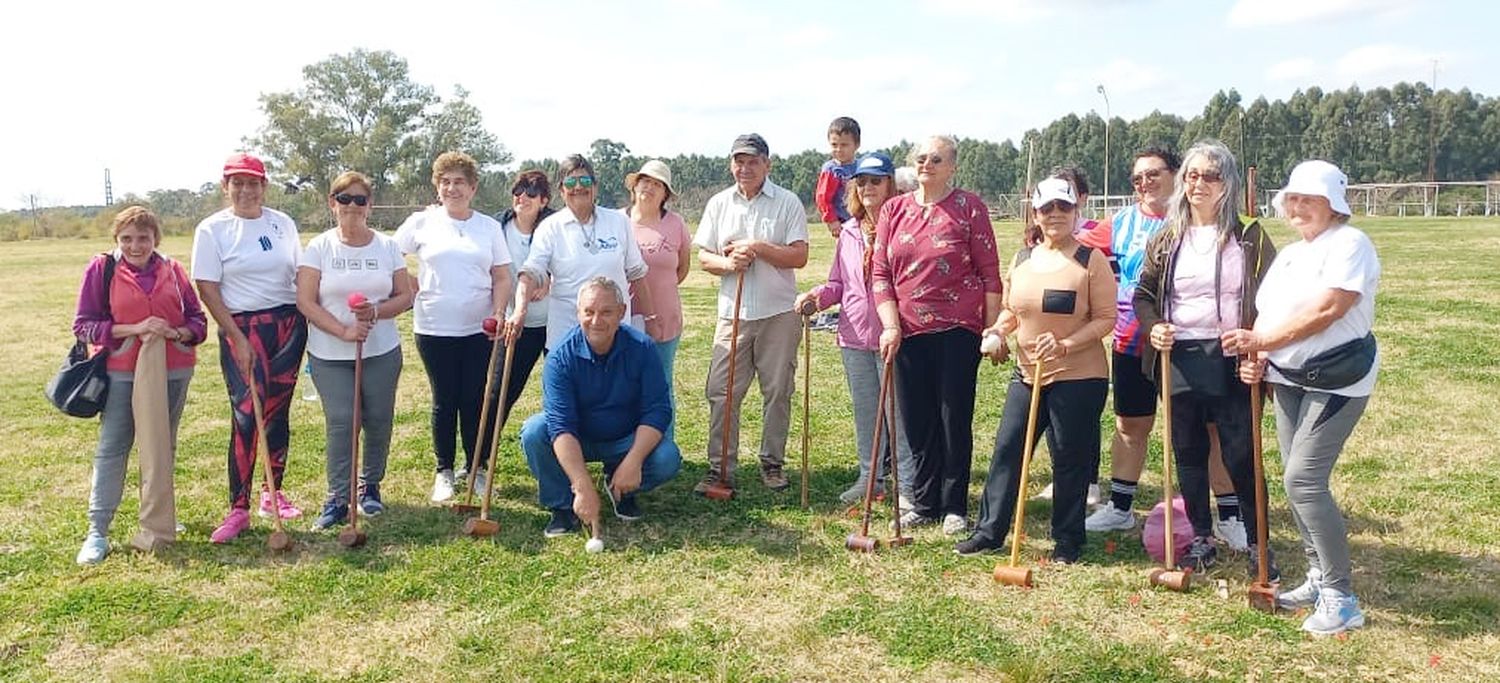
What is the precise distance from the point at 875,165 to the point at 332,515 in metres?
3.52

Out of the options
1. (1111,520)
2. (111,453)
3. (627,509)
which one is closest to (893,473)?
(1111,520)

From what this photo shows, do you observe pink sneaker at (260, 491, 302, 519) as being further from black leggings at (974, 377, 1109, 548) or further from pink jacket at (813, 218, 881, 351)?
black leggings at (974, 377, 1109, 548)

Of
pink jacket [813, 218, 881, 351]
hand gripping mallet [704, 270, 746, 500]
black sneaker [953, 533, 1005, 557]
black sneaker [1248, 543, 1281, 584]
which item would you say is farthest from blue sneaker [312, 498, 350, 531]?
black sneaker [1248, 543, 1281, 584]

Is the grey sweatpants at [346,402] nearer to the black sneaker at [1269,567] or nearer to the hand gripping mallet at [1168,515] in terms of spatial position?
the hand gripping mallet at [1168,515]

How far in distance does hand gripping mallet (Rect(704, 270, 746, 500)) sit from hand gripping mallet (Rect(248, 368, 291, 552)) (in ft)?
7.67

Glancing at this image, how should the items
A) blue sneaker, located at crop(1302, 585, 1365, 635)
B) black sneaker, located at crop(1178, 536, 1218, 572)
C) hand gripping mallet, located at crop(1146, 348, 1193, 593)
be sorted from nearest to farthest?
1. blue sneaker, located at crop(1302, 585, 1365, 635)
2. hand gripping mallet, located at crop(1146, 348, 1193, 593)
3. black sneaker, located at crop(1178, 536, 1218, 572)

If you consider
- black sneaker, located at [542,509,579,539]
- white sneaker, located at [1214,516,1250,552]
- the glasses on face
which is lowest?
black sneaker, located at [542,509,579,539]

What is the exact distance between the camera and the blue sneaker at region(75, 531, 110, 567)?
210 inches

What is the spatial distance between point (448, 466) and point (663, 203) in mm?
2057

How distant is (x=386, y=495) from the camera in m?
6.55

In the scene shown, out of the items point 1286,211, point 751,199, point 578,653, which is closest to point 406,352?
point 751,199

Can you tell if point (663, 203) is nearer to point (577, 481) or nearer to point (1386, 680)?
point (577, 481)

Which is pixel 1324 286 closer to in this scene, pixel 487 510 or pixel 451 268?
pixel 487 510

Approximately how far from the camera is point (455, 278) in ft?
19.8
